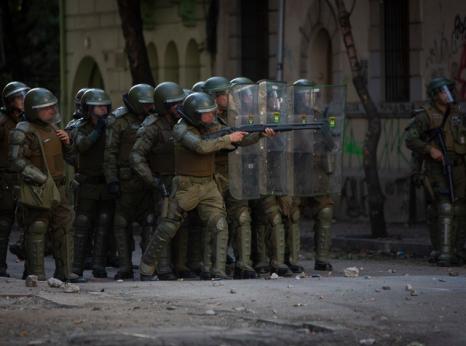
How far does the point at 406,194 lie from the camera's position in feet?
83.6

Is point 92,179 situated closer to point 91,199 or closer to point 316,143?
point 91,199

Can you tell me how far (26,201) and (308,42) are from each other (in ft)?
43.2

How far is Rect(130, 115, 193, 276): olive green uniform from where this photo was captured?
16.4 metres

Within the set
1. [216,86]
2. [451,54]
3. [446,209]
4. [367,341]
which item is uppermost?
[451,54]

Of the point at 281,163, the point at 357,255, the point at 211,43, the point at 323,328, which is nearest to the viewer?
the point at 323,328

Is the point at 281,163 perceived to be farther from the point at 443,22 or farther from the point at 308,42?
the point at 308,42

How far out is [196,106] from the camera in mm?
15484

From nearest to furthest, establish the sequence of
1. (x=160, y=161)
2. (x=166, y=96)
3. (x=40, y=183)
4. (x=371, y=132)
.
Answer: (x=40, y=183) < (x=166, y=96) < (x=160, y=161) < (x=371, y=132)

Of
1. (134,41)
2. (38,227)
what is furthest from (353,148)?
(38,227)

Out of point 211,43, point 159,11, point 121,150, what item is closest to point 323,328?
point 121,150

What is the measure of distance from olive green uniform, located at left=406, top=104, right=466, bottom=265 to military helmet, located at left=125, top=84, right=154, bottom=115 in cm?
321

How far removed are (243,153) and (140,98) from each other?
136cm

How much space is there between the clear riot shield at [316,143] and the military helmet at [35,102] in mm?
2650

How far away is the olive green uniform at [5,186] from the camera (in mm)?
17000
